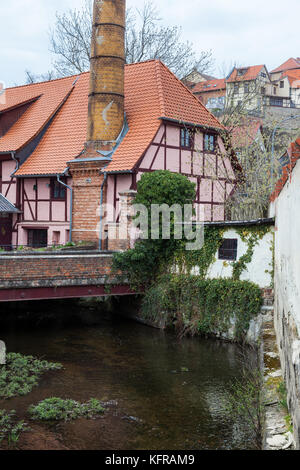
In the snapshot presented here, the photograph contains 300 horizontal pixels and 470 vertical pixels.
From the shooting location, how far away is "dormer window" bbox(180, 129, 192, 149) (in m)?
20.5

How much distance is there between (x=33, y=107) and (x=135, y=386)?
57.0 ft

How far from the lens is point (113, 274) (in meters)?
16.3

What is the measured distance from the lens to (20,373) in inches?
449

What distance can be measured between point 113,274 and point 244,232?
432 centimetres

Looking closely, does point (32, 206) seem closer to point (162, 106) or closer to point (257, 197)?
point (162, 106)

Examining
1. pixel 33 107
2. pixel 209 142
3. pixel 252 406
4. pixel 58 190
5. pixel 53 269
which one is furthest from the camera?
pixel 33 107

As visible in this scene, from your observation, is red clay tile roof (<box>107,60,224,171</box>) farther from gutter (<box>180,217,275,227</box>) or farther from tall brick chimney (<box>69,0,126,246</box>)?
gutter (<box>180,217,275,227</box>)

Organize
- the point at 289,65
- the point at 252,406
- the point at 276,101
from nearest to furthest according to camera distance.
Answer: the point at 252,406 < the point at 276,101 < the point at 289,65

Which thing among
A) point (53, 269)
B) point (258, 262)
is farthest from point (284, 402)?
point (53, 269)

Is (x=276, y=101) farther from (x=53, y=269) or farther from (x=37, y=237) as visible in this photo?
(x=53, y=269)

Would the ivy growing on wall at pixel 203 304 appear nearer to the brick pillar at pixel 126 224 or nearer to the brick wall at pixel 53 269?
the brick pillar at pixel 126 224

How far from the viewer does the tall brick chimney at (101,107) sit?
65.1 feet

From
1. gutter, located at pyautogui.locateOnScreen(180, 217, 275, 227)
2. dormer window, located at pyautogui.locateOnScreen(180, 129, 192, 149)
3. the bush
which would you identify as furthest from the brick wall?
dormer window, located at pyautogui.locateOnScreen(180, 129, 192, 149)
